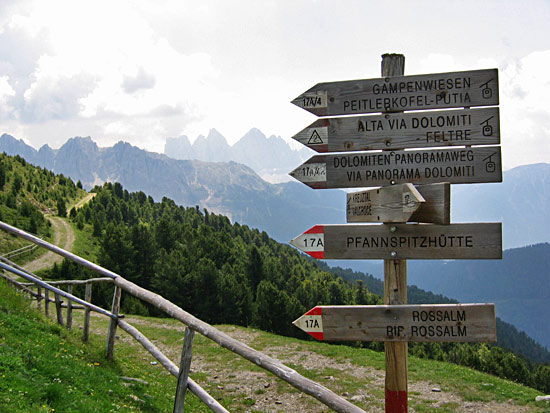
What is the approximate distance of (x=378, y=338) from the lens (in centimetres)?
507

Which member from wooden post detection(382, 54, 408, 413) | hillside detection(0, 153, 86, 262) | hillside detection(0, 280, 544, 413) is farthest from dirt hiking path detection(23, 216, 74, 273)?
wooden post detection(382, 54, 408, 413)

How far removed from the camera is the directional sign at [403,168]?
5.11 m

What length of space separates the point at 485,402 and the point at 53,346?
11.1 m

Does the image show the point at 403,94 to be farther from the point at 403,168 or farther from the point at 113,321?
the point at 113,321

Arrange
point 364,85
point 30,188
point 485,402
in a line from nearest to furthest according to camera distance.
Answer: point 364,85 → point 485,402 → point 30,188

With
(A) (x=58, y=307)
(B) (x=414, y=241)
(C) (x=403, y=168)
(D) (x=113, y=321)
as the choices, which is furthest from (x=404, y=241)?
(A) (x=58, y=307)

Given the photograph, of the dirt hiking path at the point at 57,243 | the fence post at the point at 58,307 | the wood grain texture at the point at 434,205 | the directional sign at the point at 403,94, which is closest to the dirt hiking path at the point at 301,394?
the fence post at the point at 58,307

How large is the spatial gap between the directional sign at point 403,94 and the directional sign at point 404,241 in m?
1.45

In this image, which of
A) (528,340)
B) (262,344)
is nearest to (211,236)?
(262,344)

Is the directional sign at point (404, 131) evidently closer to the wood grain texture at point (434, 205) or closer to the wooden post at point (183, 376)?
the wood grain texture at point (434, 205)

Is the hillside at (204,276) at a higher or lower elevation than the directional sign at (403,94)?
lower

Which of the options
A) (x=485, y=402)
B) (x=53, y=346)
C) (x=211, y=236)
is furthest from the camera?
(x=211, y=236)

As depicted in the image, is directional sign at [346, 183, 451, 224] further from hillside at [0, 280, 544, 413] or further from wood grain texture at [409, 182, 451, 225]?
hillside at [0, 280, 544, 413]

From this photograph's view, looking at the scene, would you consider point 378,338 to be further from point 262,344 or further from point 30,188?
point 30,188
